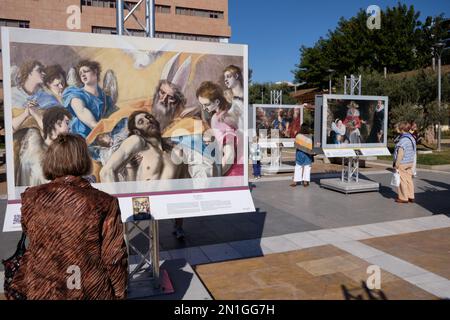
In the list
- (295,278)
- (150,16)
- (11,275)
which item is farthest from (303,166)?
(11,275)

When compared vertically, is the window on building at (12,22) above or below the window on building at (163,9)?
below

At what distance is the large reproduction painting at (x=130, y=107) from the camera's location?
3.27m

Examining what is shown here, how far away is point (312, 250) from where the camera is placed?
5.32 metres

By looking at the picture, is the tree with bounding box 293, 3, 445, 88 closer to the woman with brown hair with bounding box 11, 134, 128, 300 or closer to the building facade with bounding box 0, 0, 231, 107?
the building facade with bounding box 0, 0, 231, 107

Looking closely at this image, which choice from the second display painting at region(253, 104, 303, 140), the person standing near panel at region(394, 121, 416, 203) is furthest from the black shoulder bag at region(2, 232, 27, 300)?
the second display painting at region(253, 104, 303, 140)

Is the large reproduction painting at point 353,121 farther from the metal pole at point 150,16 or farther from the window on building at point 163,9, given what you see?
the window on building at point 163,9

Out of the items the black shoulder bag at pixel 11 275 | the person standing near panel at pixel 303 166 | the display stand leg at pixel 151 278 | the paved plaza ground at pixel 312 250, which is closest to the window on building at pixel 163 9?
the person standing near panel at pixel 303 166

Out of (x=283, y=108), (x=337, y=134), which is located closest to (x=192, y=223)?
(x=337, y=134)

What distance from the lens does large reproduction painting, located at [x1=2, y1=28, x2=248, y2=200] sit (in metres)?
3.27

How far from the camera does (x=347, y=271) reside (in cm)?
450

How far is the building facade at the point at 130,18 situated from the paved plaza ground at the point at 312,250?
3349cm

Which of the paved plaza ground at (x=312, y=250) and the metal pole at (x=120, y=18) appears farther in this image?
the metal pole at (x=120, y=18)

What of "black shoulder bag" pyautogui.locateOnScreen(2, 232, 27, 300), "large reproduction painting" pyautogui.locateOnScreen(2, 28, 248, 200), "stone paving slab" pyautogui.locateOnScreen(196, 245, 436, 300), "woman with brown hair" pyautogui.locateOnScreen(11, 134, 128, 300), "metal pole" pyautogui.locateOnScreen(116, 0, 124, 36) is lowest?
"stone paving slab" pyautogui.locateOnScreen(196, 245, 436, 300)

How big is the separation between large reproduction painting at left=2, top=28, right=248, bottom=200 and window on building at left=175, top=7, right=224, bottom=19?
4773 cm
